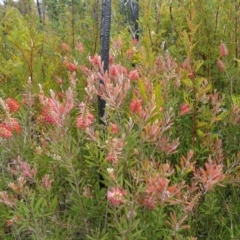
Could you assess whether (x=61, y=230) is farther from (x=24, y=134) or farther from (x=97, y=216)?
(x=24, y=134)

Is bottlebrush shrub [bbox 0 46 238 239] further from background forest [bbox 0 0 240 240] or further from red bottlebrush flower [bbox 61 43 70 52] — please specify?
red bottlebrush flower [bbox 61 43 70 52]

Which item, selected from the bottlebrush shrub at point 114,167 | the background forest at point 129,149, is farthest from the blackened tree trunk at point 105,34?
the bottlebrush shrub at point 114,167

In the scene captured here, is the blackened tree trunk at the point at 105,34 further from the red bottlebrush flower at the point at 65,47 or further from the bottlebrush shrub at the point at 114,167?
the red bottlebrush flower at the point at 65,47

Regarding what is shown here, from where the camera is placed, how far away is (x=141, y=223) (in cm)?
143

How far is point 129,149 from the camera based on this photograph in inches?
51.4

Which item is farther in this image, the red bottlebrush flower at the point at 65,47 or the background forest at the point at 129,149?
the red bottlebrush flower at the point at 65,47

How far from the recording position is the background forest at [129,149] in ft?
4.25

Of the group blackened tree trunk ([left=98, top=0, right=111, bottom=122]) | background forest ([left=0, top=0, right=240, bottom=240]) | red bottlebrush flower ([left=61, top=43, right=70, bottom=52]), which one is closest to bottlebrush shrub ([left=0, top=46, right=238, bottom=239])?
background forest ([left=0, top=0, right=240, bottom=240])

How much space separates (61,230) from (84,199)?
18cm

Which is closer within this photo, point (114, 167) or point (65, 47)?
point (114, 167)

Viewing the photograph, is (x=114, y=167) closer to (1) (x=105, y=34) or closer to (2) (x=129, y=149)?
(2) (x=129, y=149)

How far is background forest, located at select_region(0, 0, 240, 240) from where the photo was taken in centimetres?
129

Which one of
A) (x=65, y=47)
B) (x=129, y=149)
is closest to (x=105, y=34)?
(x=129, y=149)

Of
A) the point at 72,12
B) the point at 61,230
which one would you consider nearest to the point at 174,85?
the point at 61,230
